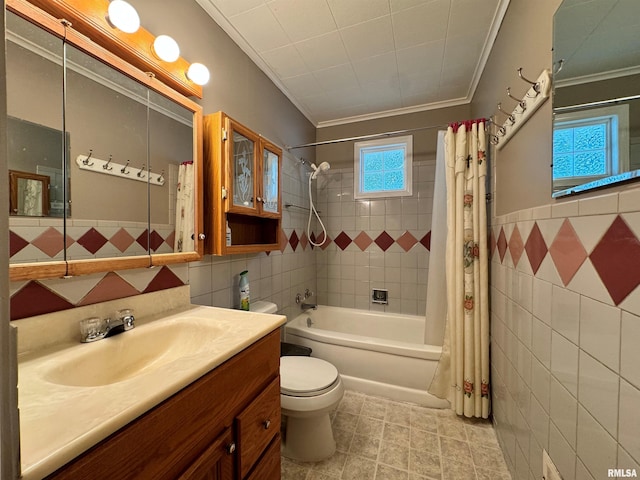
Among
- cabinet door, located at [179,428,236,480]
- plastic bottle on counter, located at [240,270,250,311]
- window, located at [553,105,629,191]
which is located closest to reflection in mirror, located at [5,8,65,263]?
cabinet door, located at [179,428,236,480]

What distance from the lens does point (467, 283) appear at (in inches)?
62.8

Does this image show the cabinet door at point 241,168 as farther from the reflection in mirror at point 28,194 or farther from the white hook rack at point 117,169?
the reflection in mirror at point 28,194

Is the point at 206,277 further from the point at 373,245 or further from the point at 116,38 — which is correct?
the point at 373,245

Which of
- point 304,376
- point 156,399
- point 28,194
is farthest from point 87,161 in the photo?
point 304,376

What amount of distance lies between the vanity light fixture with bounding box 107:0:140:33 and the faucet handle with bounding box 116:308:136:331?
101 centimetres

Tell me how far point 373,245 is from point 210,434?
2159 mm

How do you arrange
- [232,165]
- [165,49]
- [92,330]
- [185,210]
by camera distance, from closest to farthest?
[92,330], [165,49], [185,210], [232,165]

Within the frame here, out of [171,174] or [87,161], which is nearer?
[87,161]

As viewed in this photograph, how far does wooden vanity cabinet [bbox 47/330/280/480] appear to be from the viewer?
455mm

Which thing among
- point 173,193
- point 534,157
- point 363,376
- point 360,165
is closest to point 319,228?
point 360,165

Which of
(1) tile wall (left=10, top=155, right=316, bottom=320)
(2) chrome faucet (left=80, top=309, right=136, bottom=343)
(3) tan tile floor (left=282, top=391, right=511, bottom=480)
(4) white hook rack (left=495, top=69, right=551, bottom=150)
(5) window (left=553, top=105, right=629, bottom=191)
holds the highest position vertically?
(4) white hook rack (left=495, top=69, right=551, bottom=150)

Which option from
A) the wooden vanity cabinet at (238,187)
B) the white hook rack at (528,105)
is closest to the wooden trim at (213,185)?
the wooden vanity cabinet at (238,187)

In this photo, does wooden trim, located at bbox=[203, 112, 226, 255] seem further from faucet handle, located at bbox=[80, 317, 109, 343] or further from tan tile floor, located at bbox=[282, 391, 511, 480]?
tan tile floor, located at bbox=[282, 391, 511, 480]

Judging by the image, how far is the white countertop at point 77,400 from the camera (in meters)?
0.38
